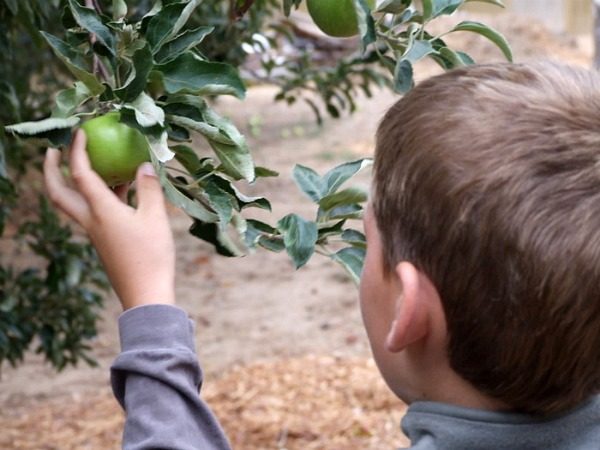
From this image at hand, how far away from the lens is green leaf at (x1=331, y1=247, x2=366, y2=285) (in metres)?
1.53

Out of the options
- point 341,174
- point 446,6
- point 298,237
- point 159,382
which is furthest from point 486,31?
point 159,382

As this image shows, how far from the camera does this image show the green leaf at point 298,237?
1.48 m

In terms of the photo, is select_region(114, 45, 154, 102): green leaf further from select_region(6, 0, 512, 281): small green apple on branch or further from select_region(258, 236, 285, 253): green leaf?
A: select_region(258, 236, 285, 253): green leaf

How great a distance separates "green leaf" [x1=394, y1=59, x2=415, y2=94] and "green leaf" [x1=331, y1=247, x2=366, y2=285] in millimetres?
235

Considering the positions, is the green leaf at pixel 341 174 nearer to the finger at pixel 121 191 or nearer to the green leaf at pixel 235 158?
the green leaf at pixel 235 158

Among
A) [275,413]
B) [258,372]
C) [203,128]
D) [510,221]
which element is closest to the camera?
[510,221]

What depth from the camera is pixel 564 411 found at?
1132 mm

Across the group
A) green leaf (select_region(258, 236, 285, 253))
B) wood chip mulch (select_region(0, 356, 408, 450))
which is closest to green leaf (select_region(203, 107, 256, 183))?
green leaf (select_region(258, 236, 285, 253))

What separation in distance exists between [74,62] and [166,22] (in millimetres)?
121

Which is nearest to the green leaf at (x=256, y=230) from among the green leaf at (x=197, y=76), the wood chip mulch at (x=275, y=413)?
the green leaf at (x=197, y=76)

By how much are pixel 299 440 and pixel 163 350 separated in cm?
283

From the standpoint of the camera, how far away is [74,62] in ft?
4.42

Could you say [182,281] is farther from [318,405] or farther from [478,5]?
[478,5]

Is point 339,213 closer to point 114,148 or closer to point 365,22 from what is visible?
point 365,22
